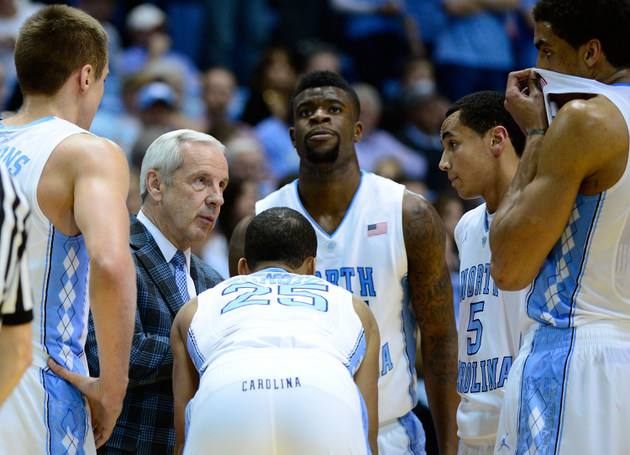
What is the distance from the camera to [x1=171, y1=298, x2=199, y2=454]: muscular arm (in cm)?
359

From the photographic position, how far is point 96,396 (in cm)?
336

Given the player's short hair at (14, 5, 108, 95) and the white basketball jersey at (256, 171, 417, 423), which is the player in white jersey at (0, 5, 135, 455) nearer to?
the player's short hair at (14, 5, 108, 95)

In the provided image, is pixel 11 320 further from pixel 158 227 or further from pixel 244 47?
pixel 244 47

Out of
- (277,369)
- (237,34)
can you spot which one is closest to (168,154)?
(277,369)

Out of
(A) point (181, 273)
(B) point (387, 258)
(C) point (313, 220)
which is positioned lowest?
(A) point (181, 273)

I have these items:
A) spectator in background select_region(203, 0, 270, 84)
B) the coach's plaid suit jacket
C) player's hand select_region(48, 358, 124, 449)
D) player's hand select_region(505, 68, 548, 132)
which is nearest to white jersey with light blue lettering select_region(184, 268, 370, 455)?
player's hand select_region(48, 358, 124, 449)

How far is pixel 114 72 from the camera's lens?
10.4 m

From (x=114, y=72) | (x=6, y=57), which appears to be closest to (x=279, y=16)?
(x=114, y=72)

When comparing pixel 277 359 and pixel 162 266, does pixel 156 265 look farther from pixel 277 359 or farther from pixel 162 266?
pixel 277 359

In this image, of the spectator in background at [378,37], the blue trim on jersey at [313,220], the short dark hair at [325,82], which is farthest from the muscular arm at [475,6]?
the blue trim on jersey at [313,220]

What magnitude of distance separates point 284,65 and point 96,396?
7.91 m

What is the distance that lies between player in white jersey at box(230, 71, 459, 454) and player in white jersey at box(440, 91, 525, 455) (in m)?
0.30

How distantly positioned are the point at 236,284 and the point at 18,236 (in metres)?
1.39

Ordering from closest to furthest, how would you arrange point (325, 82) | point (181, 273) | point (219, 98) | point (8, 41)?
point (181, 273) → point (325, 82) → point (8, 41) → point (219, 98)
